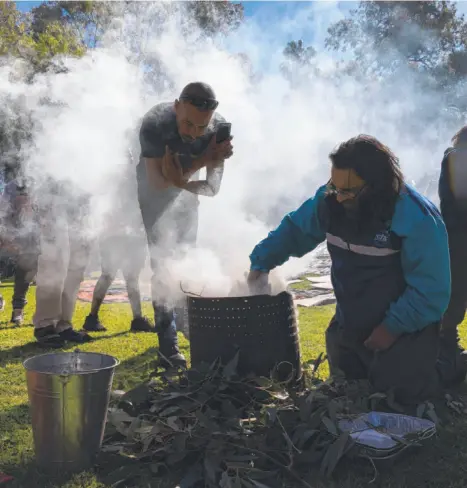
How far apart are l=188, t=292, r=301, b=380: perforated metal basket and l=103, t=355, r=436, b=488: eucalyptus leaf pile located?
0.10m

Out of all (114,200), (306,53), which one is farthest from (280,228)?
(306,53)

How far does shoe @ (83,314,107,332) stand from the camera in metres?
5.14

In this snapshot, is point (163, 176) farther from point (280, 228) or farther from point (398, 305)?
point (398, 305)

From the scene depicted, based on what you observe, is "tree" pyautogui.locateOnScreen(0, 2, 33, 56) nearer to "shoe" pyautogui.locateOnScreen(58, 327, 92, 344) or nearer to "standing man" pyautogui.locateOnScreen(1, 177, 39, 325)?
"standing man" pyautogui.locateOnScreen(1, 177, 39, 325)

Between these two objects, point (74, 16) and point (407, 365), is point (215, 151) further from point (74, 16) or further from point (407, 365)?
point (74, 16)

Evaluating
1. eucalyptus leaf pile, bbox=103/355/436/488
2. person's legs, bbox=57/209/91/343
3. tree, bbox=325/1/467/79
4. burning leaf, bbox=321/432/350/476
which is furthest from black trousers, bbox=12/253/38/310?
tree, bbox=325/1/467/79

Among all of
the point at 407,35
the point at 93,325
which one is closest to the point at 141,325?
the point at 93,325

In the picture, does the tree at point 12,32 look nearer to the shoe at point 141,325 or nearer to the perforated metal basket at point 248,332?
the shoe at point 141,325

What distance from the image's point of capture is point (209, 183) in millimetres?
3838

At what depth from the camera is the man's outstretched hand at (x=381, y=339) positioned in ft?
9.15

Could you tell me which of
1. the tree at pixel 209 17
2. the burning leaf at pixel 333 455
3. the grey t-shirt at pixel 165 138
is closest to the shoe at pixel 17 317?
the grey t-shirt at pixel 165 138

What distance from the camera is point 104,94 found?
16.6 ft

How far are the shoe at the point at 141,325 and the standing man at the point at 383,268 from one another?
93.8 inches

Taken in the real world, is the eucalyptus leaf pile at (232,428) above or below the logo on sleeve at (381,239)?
below
